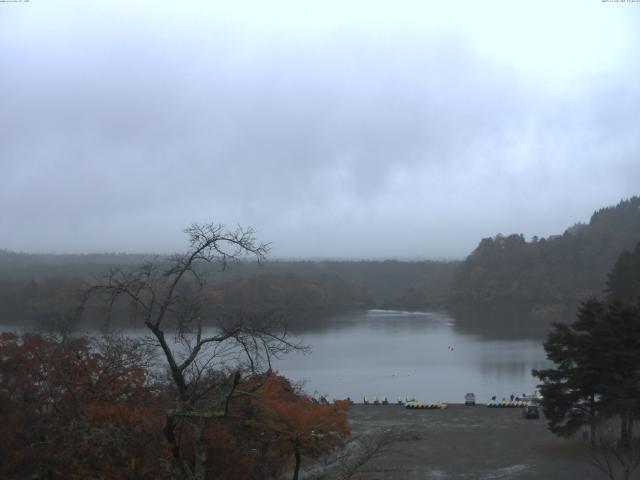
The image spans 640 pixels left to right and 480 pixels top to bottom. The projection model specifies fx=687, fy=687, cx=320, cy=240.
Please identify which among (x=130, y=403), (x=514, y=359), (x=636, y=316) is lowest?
(x=514, y=359)

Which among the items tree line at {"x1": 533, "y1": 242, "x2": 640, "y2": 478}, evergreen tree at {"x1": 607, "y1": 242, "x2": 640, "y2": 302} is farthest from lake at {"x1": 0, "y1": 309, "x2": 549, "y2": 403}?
tree line at {"x1": 533, "y1": 242, "x2": 640, "y2": 478}

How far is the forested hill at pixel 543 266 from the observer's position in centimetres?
5350

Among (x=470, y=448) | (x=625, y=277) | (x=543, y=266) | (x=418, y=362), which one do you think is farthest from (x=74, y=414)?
(x=543, y=266)

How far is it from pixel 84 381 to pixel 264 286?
4108 centimetres

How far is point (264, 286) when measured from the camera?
47531 millimetres

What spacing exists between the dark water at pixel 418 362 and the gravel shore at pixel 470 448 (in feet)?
13.4

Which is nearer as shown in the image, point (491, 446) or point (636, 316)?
point (636, 316)

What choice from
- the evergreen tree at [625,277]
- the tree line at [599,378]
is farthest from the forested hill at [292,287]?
the tree line at [599,378]

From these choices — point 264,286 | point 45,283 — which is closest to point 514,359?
point 264,286

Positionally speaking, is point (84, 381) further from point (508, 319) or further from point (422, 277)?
point (422, 277)

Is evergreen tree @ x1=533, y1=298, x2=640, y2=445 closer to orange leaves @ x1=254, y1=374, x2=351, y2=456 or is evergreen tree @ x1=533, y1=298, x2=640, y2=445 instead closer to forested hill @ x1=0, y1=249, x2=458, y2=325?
orange leaves @ x1=254, y1=374, x2=351, y2=456

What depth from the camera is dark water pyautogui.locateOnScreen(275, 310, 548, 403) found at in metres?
18.9

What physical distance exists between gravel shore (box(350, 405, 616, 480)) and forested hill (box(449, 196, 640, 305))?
40.7 meters

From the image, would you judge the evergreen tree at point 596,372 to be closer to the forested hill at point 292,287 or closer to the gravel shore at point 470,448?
the gravel shore at point 470,448
